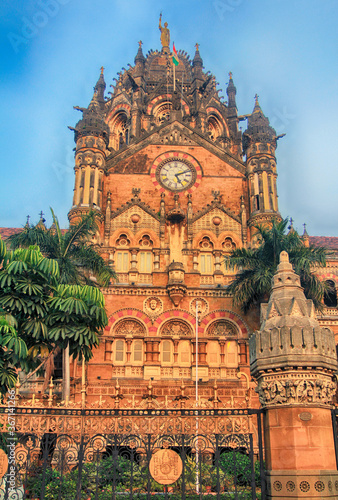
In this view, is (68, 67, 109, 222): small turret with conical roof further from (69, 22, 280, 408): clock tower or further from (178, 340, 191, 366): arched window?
(178, 340, 191, 366): arched window

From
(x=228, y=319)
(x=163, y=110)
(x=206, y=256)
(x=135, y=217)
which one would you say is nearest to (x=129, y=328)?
(x=228, y=319)

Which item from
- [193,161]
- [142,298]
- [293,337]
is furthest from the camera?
[193,161]

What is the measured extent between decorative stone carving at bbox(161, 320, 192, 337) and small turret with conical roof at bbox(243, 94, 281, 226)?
26.6 feet

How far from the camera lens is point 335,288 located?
110 ft

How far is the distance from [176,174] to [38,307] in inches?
884

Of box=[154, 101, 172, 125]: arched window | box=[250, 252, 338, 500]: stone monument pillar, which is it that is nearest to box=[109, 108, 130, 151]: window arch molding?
box=[154, 101, 172, 125]: arched window

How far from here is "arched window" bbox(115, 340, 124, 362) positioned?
97.7 ft

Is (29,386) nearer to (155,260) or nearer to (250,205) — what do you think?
(155,260)

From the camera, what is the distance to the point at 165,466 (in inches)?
427

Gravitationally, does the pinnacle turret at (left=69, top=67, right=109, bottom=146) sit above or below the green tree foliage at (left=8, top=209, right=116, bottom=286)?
above

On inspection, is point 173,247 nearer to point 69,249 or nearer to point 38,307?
point 69,249

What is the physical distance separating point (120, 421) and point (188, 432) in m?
1.45

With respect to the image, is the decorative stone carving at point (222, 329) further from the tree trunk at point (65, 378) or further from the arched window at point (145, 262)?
the tree trunk at point (65, 378)

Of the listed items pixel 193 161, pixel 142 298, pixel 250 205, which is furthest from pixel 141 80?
pixel 142 298
